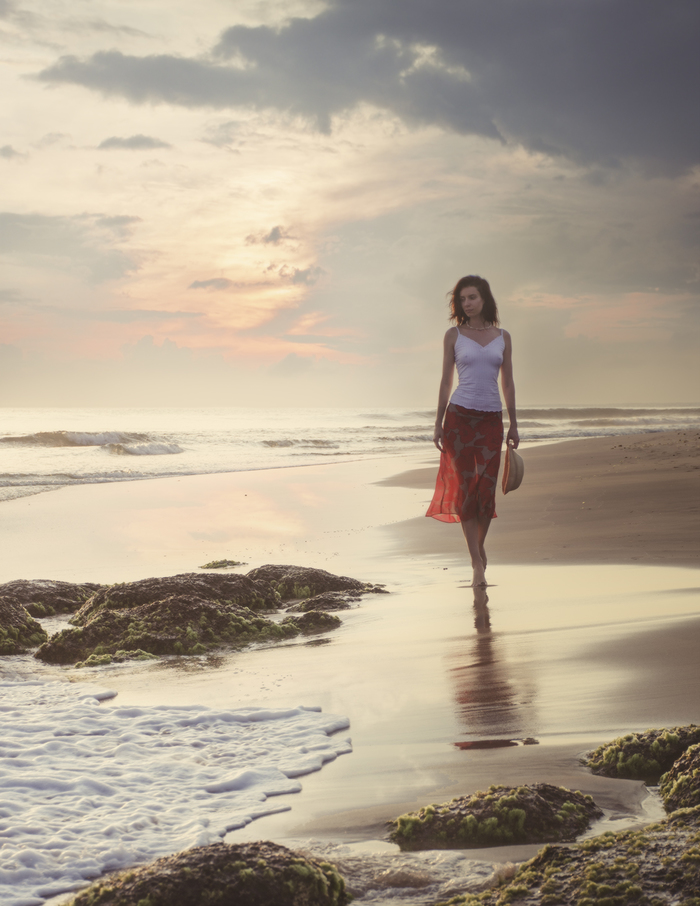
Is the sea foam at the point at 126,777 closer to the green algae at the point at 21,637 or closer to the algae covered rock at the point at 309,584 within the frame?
the green algae at the point at 21,637

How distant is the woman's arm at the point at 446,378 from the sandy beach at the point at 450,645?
117 cm

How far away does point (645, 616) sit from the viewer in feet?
14.4

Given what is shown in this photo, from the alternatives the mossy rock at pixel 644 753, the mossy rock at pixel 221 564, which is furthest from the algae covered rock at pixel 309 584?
the mossy rock at pixel 644 753

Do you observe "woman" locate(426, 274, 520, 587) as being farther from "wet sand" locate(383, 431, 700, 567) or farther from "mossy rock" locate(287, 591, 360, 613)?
"wet sand" locate(383, 431, 700, 567)

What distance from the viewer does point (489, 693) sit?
3385 mm

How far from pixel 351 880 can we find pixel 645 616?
114 inches

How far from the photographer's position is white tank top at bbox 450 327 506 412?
5.78 m

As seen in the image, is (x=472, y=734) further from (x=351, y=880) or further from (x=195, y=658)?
(x=195, y=658)

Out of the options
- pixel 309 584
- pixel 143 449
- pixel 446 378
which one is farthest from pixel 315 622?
pixel 143 449

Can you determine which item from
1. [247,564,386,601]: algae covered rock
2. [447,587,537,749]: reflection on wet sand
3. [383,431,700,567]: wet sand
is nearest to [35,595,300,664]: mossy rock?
[247,564,386,601]: algae covered rock

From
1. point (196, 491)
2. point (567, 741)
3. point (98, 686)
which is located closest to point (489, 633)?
point (567, 741)

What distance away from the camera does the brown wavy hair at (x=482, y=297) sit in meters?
5.79

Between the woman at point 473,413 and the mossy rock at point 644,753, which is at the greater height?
the woman at point 473,413

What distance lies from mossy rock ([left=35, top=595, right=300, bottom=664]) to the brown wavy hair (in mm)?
2513
